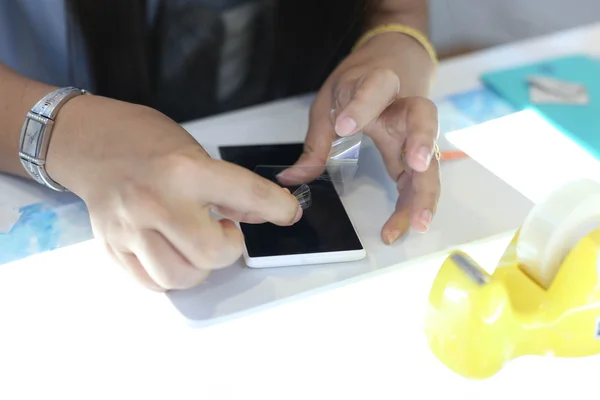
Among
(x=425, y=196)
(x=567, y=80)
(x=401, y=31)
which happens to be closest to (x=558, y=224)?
(x=425, y=196)

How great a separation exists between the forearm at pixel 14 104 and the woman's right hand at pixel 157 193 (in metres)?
0.07

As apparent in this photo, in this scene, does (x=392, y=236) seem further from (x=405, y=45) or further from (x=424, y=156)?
(x=405, y=45)

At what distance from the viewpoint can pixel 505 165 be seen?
2.16ft

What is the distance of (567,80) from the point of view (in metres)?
0.83

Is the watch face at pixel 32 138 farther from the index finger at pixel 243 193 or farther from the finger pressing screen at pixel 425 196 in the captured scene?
the finger pressing screen at pixel 425 196

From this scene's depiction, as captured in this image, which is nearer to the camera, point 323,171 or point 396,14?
point 323,171

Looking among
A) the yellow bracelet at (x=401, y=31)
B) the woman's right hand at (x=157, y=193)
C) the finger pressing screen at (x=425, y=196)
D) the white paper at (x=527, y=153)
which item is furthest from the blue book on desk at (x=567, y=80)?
the woman's right hand at (x=157, y=193)

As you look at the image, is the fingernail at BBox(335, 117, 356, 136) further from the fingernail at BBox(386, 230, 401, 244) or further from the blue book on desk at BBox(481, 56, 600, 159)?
the blue book on desk at BBox(481, 56, 600, 159)

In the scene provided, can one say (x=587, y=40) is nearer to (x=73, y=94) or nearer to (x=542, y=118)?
(x=542, y=118)

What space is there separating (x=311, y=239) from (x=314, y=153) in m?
0.11

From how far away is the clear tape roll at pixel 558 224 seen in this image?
16.3 inches

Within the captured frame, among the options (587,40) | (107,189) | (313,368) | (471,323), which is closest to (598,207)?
(471,323)

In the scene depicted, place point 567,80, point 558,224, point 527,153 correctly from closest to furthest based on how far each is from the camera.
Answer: point 558,224, point 527,153, point 567,80

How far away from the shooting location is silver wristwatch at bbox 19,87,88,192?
1.65ft
